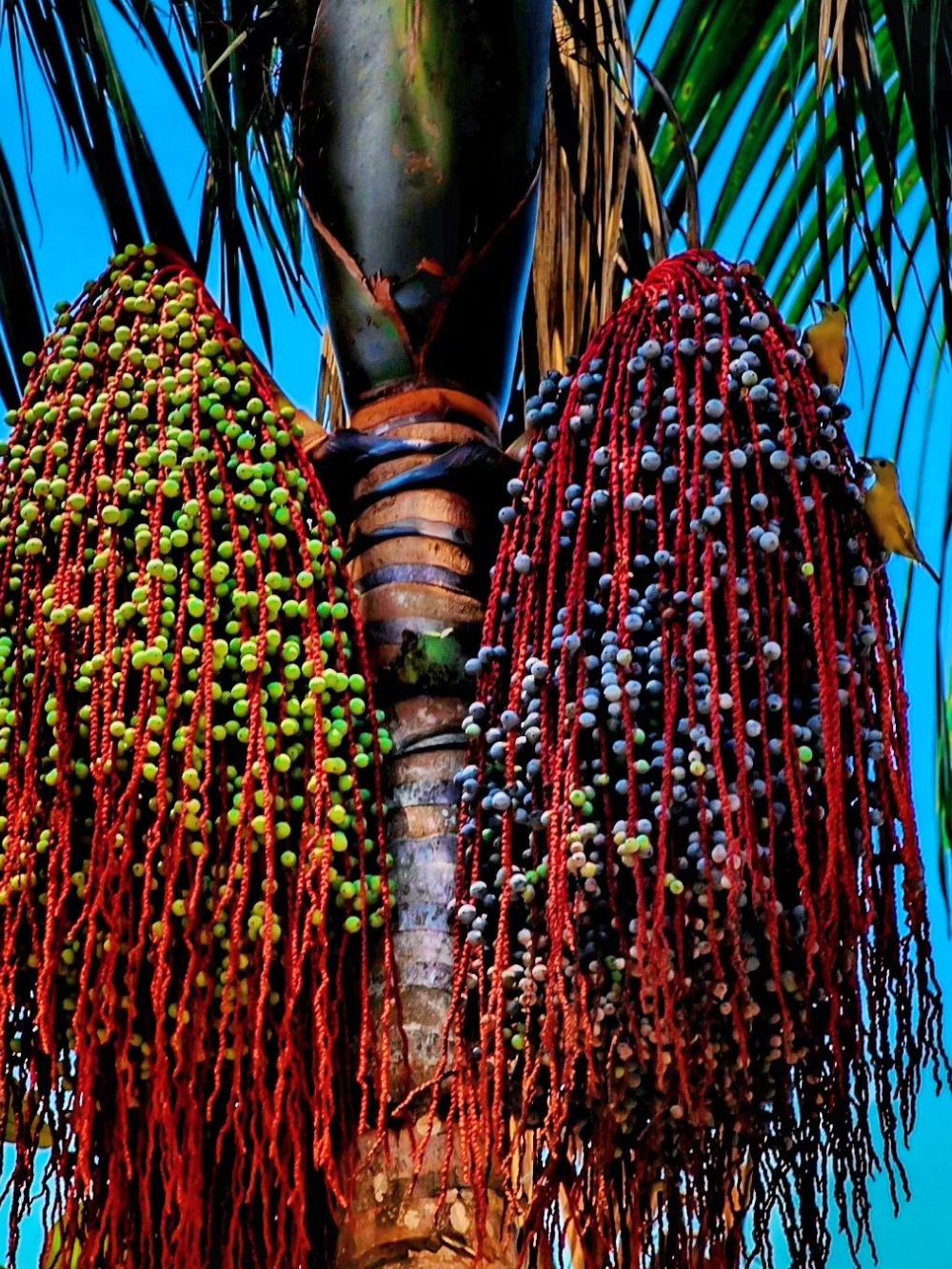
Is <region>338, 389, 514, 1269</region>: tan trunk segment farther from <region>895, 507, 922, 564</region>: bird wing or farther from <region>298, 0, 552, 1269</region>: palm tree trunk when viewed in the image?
<region>895, 507, 922, 564</region>: bird wing

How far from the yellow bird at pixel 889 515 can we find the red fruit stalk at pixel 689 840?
0.06 feet

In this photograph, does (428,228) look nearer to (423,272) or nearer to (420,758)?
(423,272)

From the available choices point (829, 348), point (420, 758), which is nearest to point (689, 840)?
point (420, 758)

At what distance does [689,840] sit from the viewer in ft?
5.58

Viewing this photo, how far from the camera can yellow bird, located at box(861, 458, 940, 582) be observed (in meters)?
1.90

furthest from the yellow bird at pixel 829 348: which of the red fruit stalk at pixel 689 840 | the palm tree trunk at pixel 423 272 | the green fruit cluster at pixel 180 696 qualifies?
the green fruit cluster at pixel 180 696

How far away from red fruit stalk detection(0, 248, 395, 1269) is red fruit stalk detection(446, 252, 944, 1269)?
129 mm

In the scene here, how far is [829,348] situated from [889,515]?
0.62 feet

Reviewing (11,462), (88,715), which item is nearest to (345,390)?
(11,462)

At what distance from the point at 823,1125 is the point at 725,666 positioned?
419 mm

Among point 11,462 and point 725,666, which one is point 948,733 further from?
point 11,462

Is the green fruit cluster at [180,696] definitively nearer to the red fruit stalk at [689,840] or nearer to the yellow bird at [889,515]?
the red fruit stalk at [689,840]

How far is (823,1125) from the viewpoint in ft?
5.93

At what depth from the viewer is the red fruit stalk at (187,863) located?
5.76 feet
